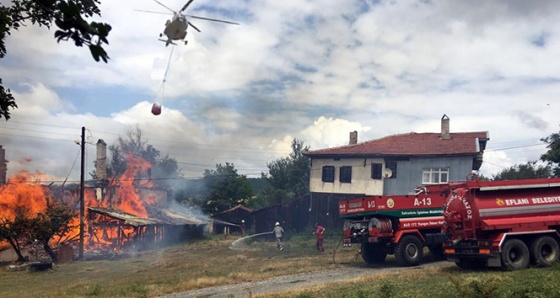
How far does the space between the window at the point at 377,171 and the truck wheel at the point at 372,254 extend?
2063cm

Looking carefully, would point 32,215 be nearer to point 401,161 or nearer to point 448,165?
point 401,161

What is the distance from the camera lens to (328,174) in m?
44.0

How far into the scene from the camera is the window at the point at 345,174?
4290cm

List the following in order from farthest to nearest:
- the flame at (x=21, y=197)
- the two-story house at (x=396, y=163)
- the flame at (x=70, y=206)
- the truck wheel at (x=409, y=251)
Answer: the two-story house at (x=396, y=163), the flame at (x=70, y=206), the flame at (x=21, y=197), the truck wheel at (x=409, y=251)

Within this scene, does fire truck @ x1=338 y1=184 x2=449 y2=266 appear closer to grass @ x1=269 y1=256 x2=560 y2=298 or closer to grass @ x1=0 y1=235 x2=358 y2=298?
grass @ x1=269 y1=256 x2=560 y2=298

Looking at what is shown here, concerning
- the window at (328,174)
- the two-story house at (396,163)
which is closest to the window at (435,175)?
the two-story house at (396,163)

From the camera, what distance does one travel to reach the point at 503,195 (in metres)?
16.5

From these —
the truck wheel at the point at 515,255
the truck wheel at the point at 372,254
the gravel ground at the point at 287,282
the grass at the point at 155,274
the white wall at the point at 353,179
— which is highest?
the white wall at the point at 353,179

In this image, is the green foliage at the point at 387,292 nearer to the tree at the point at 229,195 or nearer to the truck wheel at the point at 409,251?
the truck wheel at the point at 409,251

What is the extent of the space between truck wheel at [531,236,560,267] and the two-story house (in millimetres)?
22495

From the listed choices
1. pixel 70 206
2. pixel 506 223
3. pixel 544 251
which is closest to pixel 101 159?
pixel 70 206

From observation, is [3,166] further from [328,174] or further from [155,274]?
[155,274]

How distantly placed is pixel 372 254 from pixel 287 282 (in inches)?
205

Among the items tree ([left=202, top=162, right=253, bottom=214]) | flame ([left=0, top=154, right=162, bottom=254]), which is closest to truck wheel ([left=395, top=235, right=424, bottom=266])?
flame ([left=0, top=154, right=162, bottom=254])
